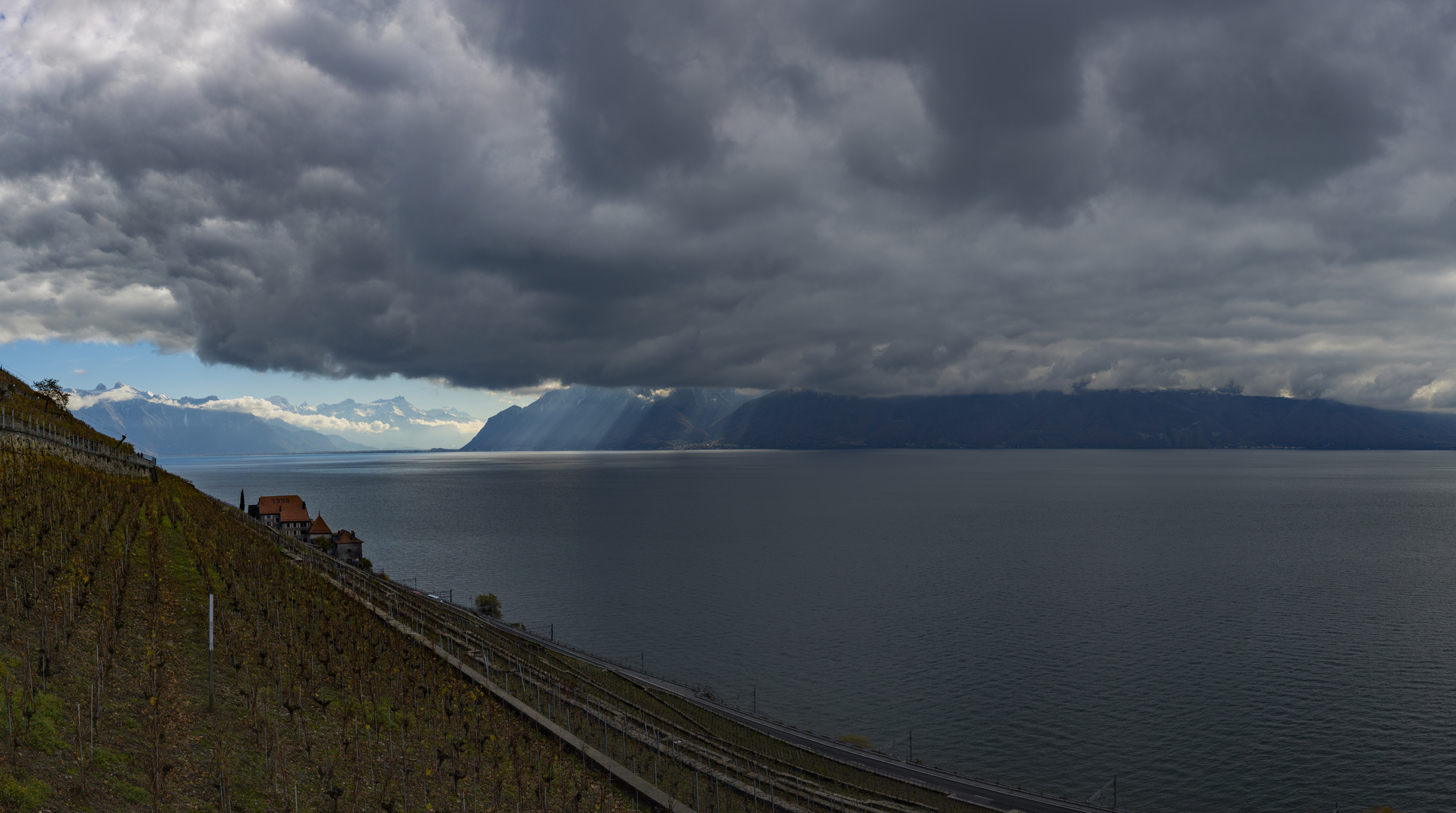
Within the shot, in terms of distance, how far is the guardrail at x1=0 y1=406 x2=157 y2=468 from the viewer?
72.4 meters

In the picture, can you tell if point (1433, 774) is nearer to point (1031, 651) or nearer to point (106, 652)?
point (1031, 651)

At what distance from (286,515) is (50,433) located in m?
42.7

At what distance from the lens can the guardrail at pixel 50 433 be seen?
7244 cm

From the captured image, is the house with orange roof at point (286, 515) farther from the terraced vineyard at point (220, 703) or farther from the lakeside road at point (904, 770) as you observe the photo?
the lakeside road at point (904, 770)

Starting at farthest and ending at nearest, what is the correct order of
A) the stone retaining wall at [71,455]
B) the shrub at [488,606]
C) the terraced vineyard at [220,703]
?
the shrub at [488,606] → the stone retaining wall at [71,455] → the terraced vineyard at [220,703]

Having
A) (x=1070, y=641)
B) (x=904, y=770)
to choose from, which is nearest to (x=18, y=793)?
(x=904, y=770)

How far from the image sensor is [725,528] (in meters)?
182

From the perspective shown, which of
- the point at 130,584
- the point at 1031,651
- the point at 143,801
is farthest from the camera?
the point at 1031,651

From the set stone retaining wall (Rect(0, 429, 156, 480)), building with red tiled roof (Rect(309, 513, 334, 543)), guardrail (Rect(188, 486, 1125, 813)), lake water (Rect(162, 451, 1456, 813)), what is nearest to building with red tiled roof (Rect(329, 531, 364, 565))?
building with red tiled roof (Rect(309, 513, 334, 543))

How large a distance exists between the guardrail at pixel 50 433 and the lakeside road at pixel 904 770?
224 feet

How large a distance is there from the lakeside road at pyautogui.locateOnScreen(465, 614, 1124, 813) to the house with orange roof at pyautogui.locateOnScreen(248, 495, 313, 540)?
8403 centimetres

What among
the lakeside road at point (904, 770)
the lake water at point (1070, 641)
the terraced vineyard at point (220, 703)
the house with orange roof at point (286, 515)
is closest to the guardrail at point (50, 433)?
the house with orange roof at point (286, 515)

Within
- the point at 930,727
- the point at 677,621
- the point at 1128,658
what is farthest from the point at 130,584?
the point at 1128,658

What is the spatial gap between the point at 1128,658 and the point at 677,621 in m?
51.6
